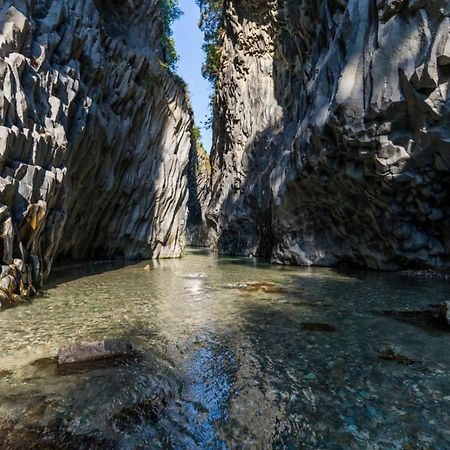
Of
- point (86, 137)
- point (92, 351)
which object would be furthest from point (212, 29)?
point (92, 351)

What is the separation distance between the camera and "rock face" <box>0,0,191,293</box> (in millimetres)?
8766

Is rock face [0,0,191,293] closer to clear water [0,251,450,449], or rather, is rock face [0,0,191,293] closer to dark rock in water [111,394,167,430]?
clear water [0,251,450,449]

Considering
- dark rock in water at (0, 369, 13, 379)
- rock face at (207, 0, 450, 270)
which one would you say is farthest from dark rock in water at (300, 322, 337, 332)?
rock face at (207, 0, 450, 270)

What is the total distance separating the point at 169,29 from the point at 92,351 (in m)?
36.1

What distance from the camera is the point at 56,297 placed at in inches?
352

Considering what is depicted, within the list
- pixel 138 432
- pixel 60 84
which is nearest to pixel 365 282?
pixel 138 432

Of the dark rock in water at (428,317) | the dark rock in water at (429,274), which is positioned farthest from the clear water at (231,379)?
the dark rock in water at (429,274)

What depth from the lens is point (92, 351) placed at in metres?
4.96

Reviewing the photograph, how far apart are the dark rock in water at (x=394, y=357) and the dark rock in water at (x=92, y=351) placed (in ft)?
11.2

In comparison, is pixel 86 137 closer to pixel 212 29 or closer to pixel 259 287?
pixel 259 287

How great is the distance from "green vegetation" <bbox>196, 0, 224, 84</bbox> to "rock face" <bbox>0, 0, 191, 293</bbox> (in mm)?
12334

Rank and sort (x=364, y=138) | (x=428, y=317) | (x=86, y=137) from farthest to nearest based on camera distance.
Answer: (x=86, y=137)
(x=364, y=138)
(x=428, y=317)

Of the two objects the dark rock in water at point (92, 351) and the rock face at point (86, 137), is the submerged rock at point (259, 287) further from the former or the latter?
the dark rock in water at point (92, 351)

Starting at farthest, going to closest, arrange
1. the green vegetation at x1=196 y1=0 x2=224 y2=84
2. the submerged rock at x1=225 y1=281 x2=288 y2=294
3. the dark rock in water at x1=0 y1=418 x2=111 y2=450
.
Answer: the green vegetation at x1=196 y1=0 x2=224 y2=84 → the submerged rock at x1=225 y1=281 x2=288 y2=294 → the dark rock in water at x1=0 y1=418 x2=111 y2=450
